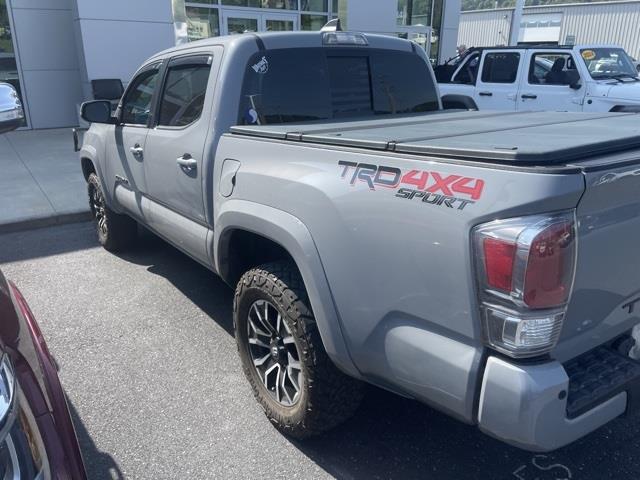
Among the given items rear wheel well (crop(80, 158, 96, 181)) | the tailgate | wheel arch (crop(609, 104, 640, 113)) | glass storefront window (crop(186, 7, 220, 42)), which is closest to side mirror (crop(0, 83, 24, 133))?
the tailgate

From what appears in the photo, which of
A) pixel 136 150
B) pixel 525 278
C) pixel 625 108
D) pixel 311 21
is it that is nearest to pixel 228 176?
pixel 136 150

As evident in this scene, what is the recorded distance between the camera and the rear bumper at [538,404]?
1680 millimetres

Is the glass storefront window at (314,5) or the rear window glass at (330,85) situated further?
the glass storefront window at (314,5)

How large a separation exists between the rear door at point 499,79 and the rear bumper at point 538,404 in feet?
30.9

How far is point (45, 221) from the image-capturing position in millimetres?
6387

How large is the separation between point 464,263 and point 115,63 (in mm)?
11827

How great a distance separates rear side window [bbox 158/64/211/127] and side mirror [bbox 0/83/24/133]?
1211 mm

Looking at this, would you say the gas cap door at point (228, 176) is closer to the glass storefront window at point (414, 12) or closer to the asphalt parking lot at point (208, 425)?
the asphalt parking lot at point (208, 425)

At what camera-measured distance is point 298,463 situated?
2.61 meters

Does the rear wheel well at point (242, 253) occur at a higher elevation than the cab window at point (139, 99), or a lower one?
lower

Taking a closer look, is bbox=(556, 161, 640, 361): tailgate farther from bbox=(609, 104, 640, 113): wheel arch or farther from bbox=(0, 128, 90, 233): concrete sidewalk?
bbox=(609, 104, 640, 113): wheel arch

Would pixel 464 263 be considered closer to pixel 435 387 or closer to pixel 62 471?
pixel 435 387

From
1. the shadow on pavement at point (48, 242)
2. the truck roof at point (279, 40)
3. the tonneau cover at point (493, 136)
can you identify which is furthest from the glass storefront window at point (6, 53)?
the tonneau cover at point (493, 136)

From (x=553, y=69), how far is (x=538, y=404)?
31.5 feet
